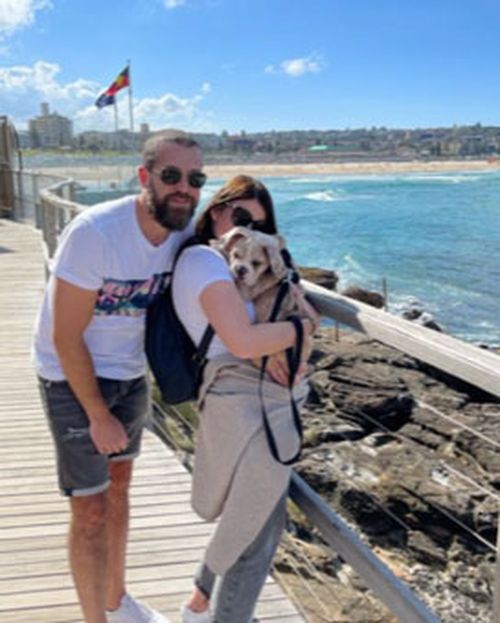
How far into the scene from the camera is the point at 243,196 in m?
2.29

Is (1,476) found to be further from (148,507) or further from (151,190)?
(151,190)

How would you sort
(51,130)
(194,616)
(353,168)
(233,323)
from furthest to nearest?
(353,168) < (51,130) < (194,616) < (233,323)

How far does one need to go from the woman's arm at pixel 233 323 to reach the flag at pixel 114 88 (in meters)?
23.4

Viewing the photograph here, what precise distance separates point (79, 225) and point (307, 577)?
2850 millimetres

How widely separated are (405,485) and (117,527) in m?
5.51

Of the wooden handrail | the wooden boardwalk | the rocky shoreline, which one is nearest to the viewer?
the wooden handrail

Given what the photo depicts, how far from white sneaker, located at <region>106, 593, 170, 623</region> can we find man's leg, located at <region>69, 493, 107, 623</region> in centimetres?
33

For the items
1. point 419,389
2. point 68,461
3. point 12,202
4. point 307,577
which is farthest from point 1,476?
point 12,202

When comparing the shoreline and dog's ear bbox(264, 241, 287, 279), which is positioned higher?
dog's ear bbox(264, 241, 287, 279)

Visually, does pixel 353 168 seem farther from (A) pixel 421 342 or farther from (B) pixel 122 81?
(A) pixel 421 342

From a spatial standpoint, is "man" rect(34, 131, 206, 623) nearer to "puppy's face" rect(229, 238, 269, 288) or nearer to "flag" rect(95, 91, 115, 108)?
"puppy's face" rect(229, 238, 269, 288)

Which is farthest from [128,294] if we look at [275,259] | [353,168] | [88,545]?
[353,168]

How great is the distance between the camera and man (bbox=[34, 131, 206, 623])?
2.27m

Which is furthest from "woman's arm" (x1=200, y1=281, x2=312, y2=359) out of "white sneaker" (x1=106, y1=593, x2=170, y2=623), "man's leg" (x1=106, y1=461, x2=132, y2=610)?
"white sneaker" (x1=106, y1=593, x2=170, y2=623)
